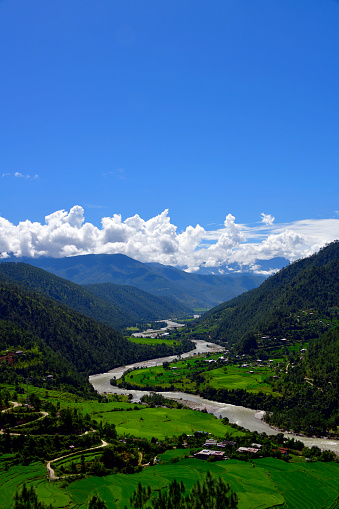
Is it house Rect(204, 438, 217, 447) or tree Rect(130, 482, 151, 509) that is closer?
tree Rect(130, 482, 151, 509)

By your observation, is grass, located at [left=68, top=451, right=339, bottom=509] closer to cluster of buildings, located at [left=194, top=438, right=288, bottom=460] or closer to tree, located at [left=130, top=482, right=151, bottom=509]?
tree, located at [left=130, top=482, right=151, bottom=509]

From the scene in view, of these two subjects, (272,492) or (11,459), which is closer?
(272,492)

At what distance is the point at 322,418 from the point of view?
13138 cm

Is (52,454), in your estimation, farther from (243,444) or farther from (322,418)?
(322,418)

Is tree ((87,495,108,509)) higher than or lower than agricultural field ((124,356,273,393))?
higher

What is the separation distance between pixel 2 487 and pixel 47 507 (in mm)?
16400

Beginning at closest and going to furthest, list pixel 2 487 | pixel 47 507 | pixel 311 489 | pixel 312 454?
pixel 47 507 → pixel 2 487 → pixel 311 489 → pixel 312 454

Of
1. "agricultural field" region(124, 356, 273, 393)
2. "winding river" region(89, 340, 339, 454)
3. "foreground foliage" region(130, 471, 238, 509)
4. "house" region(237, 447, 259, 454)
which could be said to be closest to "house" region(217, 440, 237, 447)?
"house" region(237, 447, 259, 454)

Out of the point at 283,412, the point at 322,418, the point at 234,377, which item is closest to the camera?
the point at 322,418

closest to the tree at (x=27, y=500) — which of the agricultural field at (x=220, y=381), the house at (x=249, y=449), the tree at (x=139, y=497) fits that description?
the tree at (x=139, y=497)

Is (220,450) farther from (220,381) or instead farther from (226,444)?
(220,381)

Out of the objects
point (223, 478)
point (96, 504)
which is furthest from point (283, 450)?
point (96, 504)

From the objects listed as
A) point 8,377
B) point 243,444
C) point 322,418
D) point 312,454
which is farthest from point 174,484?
point 8,377

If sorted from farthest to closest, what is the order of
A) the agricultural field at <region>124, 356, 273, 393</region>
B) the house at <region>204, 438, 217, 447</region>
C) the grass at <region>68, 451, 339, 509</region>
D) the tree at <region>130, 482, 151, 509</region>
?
the agricultural field at <region>124, 356, 273, 393</region> → the house at <region>204, 438, 217, 447</region> → the grass at <region>68, 451, 339, 509</region> → the tree at <region>130, 482, 151, 509</region>
